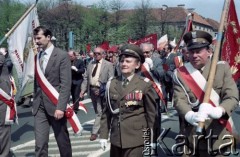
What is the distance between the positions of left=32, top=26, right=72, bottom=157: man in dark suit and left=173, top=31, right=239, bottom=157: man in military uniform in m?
2.08

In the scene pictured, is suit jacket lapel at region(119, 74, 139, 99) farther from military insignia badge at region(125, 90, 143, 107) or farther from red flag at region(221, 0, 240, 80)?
red flag at region(221, 0, 240, 80)

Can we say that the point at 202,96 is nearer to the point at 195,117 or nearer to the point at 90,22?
the point at 195,117

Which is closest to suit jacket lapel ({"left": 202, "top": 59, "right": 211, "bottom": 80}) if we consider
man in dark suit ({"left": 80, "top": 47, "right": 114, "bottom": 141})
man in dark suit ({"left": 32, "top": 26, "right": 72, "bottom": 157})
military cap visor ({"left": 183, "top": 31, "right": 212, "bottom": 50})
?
military cap visor ({"left": 183, "top": 31, "right": 212, "bottom": 50})

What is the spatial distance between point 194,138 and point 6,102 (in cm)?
357

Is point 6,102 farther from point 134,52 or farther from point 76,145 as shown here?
point 134,52

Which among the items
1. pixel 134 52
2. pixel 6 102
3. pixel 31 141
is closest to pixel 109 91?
pixel 134 52

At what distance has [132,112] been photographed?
4.50 m

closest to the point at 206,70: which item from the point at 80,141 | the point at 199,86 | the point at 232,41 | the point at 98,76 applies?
the point at 199,86

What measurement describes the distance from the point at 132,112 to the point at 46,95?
170cm

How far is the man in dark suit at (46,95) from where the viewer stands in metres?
5.76

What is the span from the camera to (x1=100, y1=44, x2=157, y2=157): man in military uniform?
14.7ft

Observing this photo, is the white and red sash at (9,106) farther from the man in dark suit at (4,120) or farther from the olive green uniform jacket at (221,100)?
the olive green uniform jacket at (221,100)

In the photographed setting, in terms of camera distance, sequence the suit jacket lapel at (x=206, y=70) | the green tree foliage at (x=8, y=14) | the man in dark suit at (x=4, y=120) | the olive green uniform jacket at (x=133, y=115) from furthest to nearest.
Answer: the green tree foliage at (x=8, y=14) → the man in dark suit at (x=4, y=120) → the olive green uniform jacket at (x=133, y=115) → the suit jacket lapel at (x=206, y=70)

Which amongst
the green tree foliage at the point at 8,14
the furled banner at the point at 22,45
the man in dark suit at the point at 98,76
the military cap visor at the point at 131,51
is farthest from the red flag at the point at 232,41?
the green tree foliage at the point at 8,14
